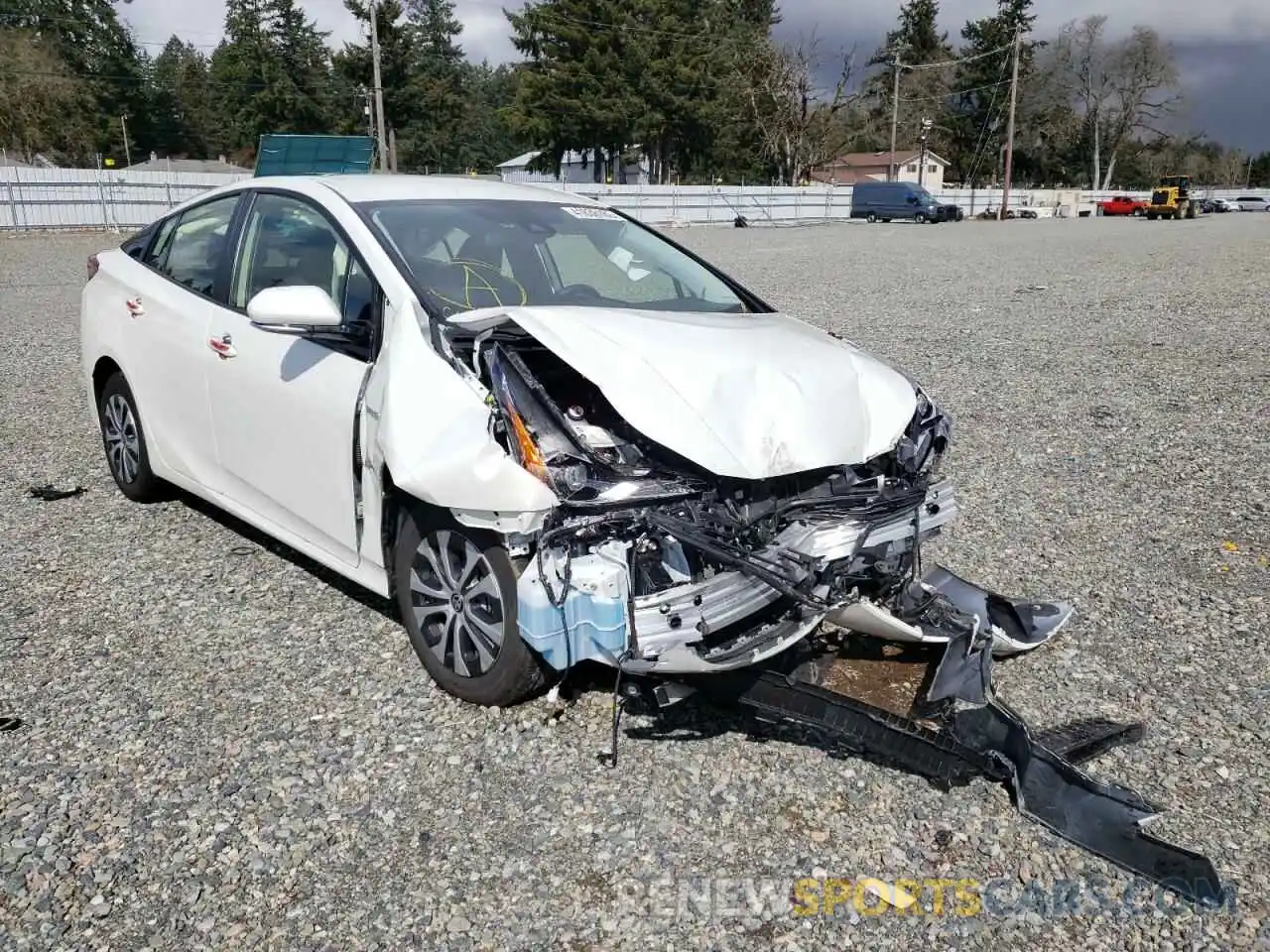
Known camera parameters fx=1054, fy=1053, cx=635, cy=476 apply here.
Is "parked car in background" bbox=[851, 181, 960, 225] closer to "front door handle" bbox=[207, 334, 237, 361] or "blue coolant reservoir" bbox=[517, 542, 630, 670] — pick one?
"front door handle" bbox=[207, 334, 237, 361]

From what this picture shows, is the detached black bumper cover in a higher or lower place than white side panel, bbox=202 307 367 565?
lower

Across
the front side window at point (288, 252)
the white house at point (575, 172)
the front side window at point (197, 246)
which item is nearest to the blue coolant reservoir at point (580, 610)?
the front side window at point (288, 252)

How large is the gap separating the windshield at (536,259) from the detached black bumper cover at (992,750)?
1703 mm

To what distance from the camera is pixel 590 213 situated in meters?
4.88

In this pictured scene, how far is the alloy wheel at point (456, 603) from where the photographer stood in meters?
3.37

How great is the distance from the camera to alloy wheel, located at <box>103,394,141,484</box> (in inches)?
211

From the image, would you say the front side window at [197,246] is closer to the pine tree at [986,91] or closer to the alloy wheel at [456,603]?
the alloy wheel at [456,603]

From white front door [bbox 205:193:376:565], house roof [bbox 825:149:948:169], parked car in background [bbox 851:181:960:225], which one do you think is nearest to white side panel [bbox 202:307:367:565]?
white front door [bbox 205:193:376:565]

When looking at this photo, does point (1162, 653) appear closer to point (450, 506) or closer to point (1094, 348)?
point (450, 506)

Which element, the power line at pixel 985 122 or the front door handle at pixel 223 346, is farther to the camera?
the power line at pixel 985 122

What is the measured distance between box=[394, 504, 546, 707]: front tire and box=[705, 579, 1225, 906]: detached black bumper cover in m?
0.73

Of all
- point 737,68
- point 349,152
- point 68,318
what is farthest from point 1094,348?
point 737,68

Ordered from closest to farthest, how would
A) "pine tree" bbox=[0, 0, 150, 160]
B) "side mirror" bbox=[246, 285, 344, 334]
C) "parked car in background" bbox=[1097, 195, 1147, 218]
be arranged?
"side mirror" bbox=[246, 285, 344, 334] → "parked car in background" bbox=[1097, 195, 1147, 218] → "pine tree" bbox=[0, 0, 150, 160]

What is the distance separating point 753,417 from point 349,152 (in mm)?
13708
